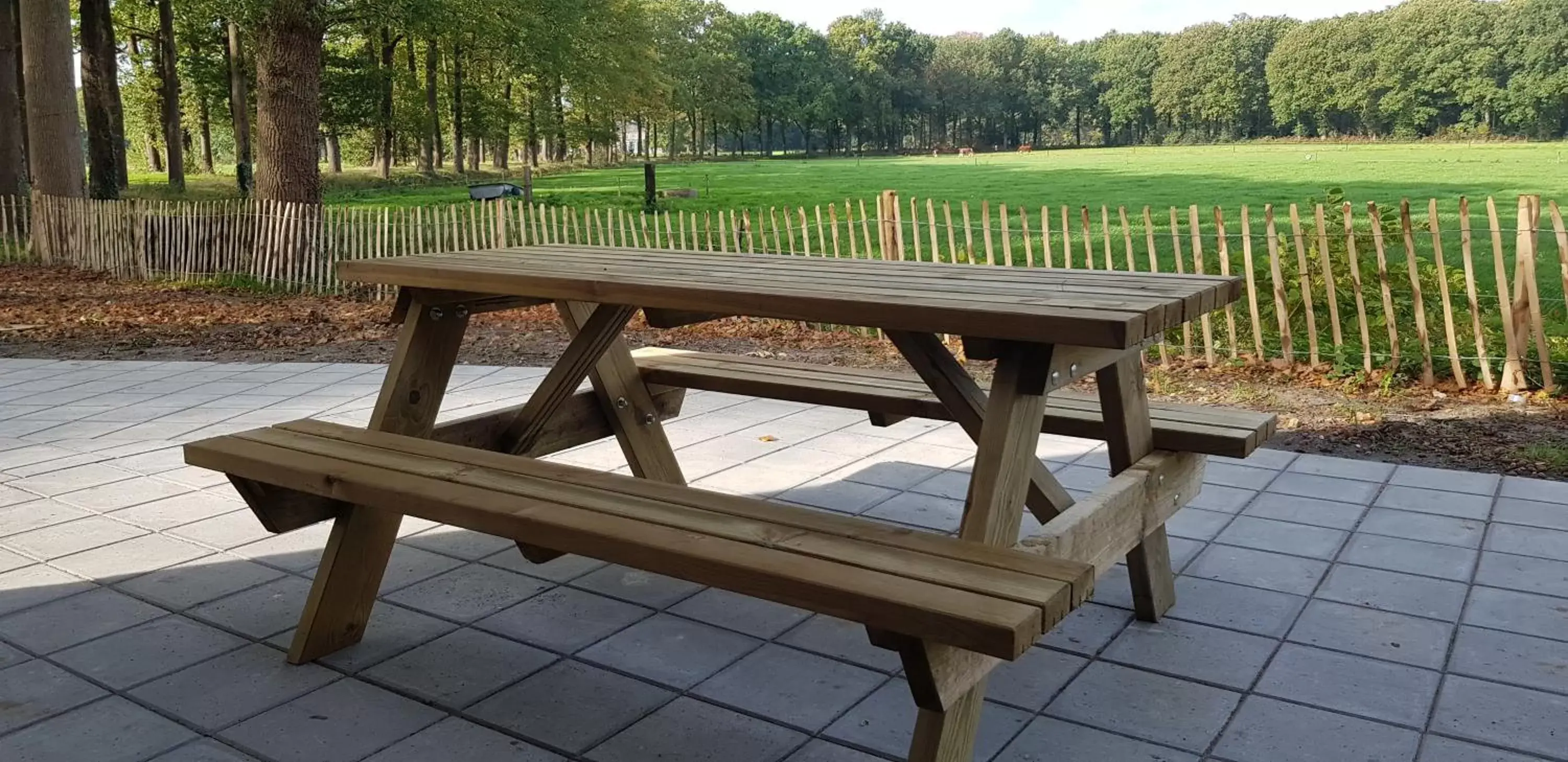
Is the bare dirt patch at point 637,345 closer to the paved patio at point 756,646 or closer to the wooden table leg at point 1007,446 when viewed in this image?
the paved patio at point 756,646

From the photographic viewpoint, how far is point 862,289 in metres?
2.68

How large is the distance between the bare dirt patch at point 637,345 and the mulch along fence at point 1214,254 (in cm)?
26

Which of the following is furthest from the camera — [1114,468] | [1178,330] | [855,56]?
[855,56]

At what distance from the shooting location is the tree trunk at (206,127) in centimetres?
3750

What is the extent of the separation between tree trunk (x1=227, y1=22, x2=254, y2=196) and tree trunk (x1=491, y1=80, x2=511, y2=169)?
13.8 metres

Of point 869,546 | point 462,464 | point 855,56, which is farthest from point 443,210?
point 855,56

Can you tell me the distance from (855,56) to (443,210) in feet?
311

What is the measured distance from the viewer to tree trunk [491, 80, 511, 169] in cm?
4356

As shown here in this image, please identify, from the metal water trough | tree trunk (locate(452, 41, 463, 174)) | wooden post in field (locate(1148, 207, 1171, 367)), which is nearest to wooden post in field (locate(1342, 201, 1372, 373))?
wooden post in field (locate(1148, 207, 1171, 367))

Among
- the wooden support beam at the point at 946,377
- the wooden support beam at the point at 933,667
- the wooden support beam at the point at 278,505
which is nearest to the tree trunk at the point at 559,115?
the wooden support beam at the point at 278,505

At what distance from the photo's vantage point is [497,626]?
3271 mm

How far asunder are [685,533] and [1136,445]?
1.34m

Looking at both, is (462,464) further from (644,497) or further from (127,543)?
(127,543)

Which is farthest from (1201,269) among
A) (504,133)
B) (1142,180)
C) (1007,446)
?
(504,133)
